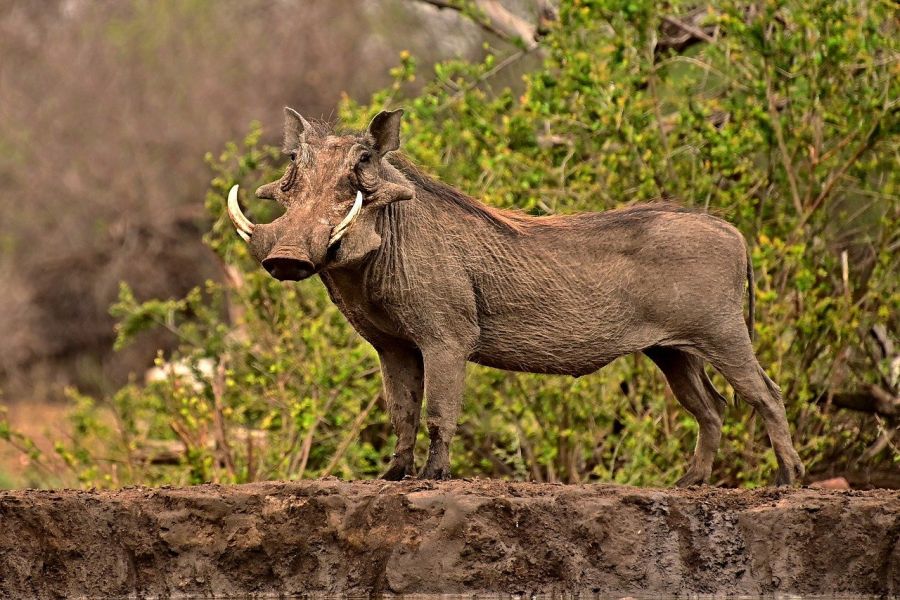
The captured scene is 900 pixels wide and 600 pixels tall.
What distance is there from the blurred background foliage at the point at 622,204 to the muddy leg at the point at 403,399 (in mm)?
3213

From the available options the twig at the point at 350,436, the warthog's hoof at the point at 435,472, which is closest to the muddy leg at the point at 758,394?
the warthog's hoof at the point at 435,472

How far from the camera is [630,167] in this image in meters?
11.3

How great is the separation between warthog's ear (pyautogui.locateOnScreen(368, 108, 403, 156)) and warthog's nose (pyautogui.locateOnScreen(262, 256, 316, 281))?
81cm

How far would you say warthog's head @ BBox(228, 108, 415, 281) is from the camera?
21.6ft

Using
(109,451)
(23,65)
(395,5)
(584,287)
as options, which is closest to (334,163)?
(584,287)

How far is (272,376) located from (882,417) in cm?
456

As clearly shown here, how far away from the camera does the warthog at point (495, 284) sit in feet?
22.9

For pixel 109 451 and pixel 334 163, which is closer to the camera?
pixel 334 163

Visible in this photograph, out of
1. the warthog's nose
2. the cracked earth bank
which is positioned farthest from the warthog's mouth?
the cracked earth bank

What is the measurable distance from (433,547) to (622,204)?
4.89m

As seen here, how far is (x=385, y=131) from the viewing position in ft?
A: 23.2

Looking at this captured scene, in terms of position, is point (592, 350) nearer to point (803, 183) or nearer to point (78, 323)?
point (803, 183)

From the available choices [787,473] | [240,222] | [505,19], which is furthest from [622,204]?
[240,222]

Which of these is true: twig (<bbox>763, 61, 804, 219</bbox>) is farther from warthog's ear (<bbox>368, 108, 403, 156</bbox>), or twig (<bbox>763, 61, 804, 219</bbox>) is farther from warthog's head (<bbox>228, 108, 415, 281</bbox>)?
warthog's ear (<bbox>368, 108, 403, 156</bbox>)
